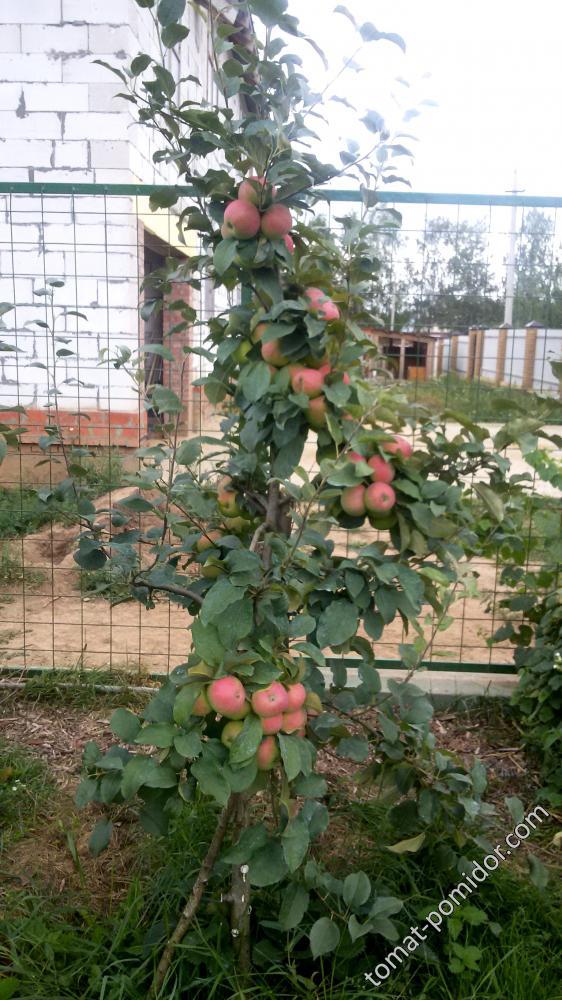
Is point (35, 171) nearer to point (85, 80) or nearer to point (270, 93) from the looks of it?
point (85, 80)

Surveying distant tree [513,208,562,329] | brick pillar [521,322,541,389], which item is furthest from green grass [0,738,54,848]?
distant tree [513,208,562,329]

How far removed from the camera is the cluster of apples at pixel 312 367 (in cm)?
130

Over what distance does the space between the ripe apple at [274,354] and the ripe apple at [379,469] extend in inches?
7.8

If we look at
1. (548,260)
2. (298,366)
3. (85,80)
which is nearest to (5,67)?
(85,80)

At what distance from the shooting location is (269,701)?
1.23 metres

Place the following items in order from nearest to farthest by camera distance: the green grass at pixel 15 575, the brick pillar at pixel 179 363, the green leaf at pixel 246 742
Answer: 1. the green leaf at pixel 246 742
2. the green grass at pixel 15 575
3. the brick pillar at pixel 179 363

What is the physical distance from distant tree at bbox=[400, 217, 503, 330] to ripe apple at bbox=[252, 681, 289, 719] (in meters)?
2.06

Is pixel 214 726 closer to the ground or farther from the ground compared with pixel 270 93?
closer to the ground

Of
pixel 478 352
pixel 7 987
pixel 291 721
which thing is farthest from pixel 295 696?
pixel 478 352

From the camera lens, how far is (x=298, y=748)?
1.26m

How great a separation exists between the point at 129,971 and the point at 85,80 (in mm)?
5412

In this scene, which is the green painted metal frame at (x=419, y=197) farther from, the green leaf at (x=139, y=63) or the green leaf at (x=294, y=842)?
the green leaf at (x=294, y=842)

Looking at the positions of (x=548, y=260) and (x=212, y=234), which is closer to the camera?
(x=212, y=234)

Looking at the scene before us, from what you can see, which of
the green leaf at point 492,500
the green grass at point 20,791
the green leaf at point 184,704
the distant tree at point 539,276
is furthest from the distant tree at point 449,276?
the green leaf at point 184,704
